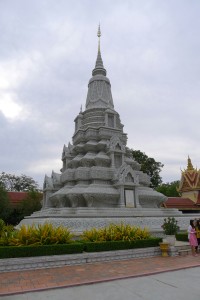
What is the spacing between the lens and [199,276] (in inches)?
340

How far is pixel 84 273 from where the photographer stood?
8.99 metres

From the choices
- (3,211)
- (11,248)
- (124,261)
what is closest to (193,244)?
(124,261)

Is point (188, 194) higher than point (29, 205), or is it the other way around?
point (188, 194)

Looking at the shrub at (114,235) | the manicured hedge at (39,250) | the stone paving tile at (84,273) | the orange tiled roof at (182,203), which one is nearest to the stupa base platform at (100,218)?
the shrub at (114,235)

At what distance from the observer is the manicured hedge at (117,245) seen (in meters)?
11.2

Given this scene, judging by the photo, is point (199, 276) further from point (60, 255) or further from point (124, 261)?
point (60, 255)

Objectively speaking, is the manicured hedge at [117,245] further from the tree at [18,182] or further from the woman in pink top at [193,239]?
the tree at [18,182]

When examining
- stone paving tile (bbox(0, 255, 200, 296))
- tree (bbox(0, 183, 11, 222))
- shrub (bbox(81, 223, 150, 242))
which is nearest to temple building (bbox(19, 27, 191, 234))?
shrub (bbox(81, 223, 150, 242))

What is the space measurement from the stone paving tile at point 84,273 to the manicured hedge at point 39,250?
64 cm

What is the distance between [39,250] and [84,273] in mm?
2162

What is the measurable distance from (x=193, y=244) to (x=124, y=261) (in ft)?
12.4

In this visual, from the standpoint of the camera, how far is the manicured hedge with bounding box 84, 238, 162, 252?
11.2m

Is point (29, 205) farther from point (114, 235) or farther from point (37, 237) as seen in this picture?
point (37, 237)

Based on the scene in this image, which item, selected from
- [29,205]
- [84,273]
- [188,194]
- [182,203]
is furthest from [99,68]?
[188,194]
